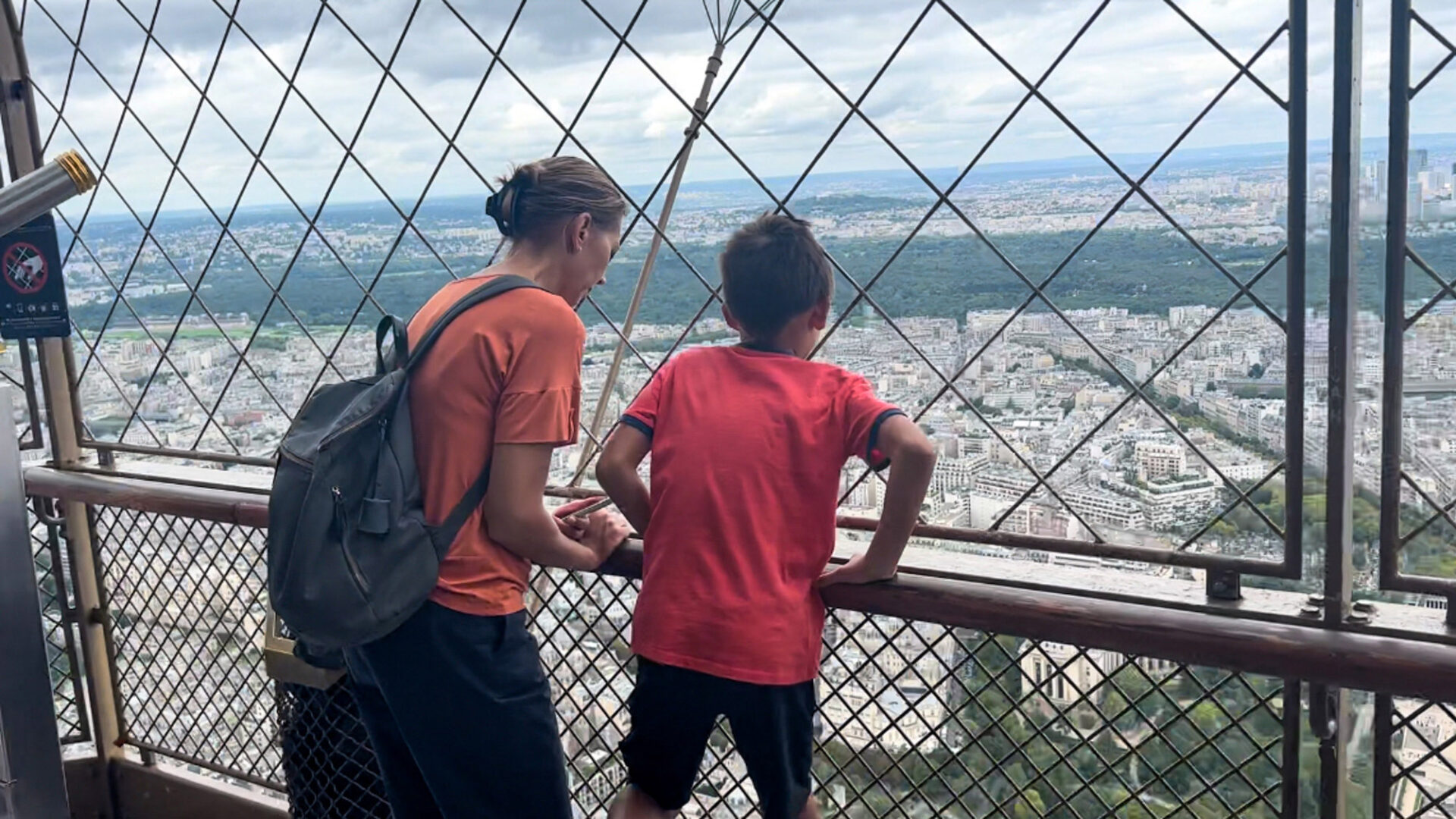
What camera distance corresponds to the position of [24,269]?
111 inches

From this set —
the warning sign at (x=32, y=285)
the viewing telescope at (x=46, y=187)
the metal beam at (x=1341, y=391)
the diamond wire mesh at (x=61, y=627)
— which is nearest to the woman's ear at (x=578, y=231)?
the viewing telescope at (x=46, y=187)

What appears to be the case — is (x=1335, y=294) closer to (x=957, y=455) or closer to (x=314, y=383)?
(x=957, y=455)

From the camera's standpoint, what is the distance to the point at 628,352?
2162mm

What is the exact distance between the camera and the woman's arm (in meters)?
1.63

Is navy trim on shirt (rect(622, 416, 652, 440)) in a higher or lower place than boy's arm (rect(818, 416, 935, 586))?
higher

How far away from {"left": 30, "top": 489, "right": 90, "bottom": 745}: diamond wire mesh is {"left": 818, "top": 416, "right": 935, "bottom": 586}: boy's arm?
2.23 m

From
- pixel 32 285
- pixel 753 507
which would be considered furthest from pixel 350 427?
pixel 32 285

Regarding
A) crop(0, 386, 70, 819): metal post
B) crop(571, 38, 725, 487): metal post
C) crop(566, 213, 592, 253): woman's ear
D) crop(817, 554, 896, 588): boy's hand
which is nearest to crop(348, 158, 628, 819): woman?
crop(566, 213, 592, 253): woman's ear

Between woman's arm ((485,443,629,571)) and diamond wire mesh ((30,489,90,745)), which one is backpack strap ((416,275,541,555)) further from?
diamond wire mesh ((30,489,90,745))

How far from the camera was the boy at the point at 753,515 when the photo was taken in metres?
1.75

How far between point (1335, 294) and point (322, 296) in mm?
1830

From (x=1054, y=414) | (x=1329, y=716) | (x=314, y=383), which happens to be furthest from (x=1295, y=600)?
(x=314, y=383)

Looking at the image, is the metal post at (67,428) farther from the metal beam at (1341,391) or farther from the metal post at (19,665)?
the metal beam at (1341,391)

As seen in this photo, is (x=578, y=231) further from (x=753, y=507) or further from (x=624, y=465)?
(x=753, y=507)
